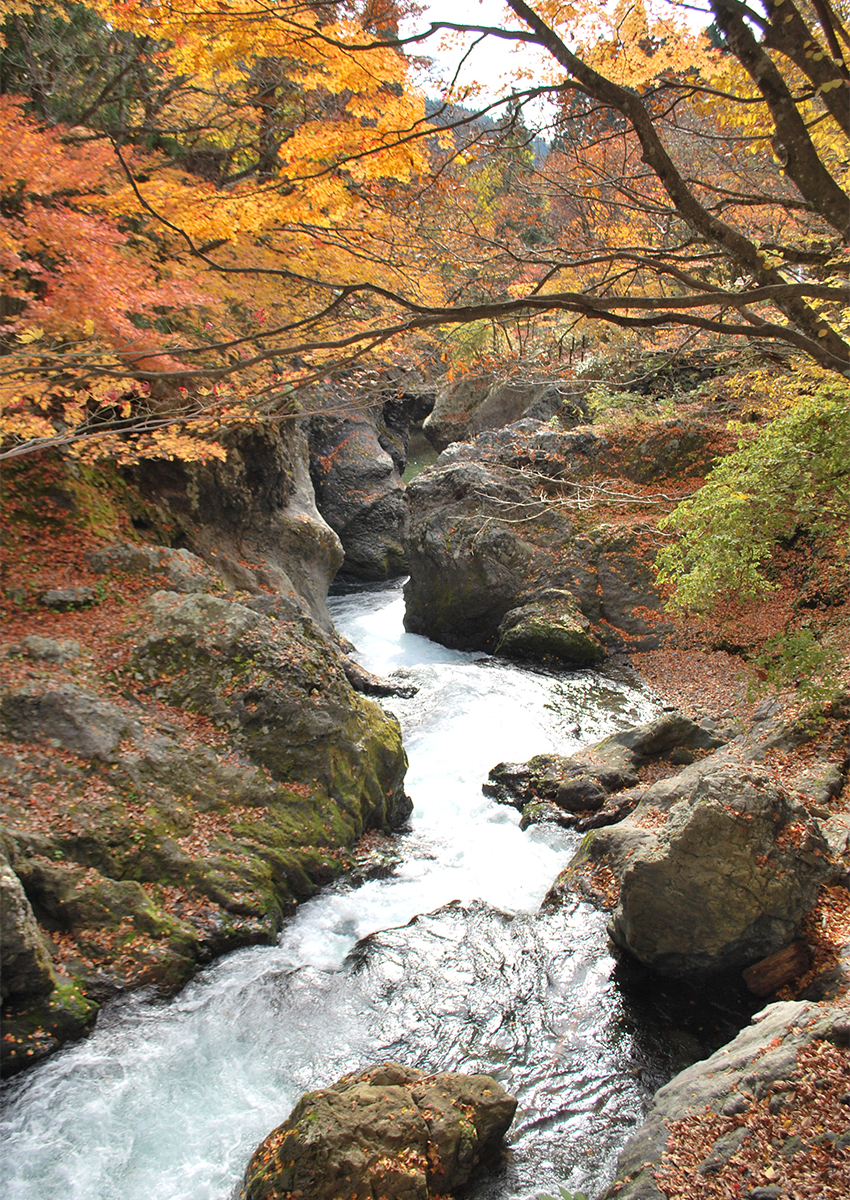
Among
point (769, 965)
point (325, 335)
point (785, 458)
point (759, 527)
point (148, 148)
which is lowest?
point (769, 965)

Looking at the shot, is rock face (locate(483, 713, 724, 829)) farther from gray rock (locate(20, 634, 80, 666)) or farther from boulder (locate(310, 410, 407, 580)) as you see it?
boulder (locate(310, 410, 407, 580))

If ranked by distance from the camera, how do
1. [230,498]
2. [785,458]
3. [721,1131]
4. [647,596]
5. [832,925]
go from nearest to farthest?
[721,1131], [832,925], [785,458], [230,498], [647,596]

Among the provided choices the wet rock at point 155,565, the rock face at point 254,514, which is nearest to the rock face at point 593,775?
the wet rock at point 155,565

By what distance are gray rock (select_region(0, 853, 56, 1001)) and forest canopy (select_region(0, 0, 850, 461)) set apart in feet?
10.6

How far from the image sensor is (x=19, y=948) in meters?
4.59

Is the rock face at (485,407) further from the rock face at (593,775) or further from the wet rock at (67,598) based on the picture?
the wet rock at (67,598)

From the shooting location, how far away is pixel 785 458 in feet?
21.6

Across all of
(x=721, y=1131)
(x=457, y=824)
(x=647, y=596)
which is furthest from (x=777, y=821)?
(x=647, y=596)

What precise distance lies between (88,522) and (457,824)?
272 inches

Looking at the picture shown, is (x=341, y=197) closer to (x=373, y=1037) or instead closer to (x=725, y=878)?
(x=725, y=878)

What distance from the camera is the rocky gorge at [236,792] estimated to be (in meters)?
5.30

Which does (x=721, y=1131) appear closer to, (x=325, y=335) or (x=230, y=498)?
(x=325, y=335)

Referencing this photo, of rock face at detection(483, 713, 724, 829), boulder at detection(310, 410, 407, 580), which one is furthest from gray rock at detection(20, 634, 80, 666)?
boulder at detection(310, 410, 407, 580)

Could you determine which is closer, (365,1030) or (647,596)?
(365,1030)
